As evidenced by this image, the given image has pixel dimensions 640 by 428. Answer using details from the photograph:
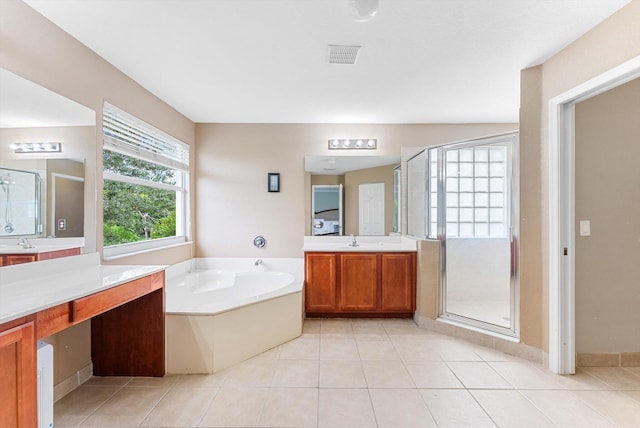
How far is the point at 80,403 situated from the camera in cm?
191

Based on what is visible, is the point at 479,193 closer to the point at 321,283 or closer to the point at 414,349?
the point at 414,349

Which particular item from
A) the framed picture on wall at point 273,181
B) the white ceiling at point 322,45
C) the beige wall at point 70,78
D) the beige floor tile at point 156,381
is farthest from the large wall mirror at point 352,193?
the beige floor tile at point 156,381

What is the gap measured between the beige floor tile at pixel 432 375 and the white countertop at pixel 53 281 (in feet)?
6.60

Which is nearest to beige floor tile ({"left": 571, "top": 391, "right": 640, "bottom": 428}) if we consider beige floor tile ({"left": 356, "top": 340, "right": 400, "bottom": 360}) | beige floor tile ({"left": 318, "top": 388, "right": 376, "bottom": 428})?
beige floor tile ({"left": 356, "top": 340, "right": 400, "bottom": 360})

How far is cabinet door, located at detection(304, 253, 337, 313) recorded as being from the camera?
3383 millimetres

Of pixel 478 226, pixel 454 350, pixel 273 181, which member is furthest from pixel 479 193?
pixel 273 181

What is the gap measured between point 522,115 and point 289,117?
7.75 feet

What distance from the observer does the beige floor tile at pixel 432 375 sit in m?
2.11

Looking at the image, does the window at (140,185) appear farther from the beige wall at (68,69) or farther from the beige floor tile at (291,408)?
the beige floor tile at (291,408)

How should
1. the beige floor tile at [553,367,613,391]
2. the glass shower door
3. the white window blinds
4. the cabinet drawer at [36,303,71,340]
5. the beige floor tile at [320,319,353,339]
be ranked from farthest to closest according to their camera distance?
the glass shower door → the beige floor tile at [320,319,353,339] → the white window blinds → the beige floor tile at [553,367,613,391] → the cabinet drawer at [36,303,71,340]

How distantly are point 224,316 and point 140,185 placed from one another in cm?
166

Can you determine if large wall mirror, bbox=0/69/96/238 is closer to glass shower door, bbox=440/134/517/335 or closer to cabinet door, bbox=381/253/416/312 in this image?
cabinet door, bbox=381/253/416/312

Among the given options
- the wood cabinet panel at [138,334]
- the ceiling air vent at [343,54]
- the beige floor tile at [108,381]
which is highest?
the ceiling air vent at [343,54]

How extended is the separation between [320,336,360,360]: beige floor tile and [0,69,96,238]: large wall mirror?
2058mm
